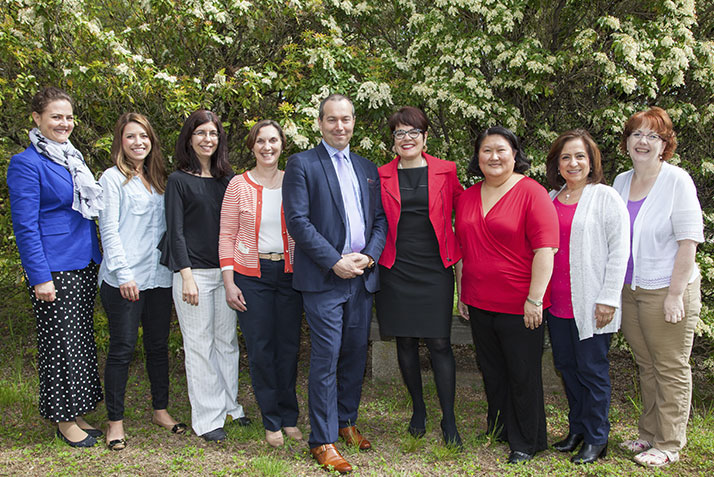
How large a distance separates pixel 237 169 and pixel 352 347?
272 centimetres

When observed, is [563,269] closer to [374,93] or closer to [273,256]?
[273,256]

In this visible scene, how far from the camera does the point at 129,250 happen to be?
3.57m

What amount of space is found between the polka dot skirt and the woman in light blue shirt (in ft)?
0.42

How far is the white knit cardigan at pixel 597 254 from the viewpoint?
3186mm

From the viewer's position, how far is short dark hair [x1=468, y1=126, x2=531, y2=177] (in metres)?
3.28

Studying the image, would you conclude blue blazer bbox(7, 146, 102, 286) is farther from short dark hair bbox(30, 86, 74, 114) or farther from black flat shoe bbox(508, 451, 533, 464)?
black flat shoe bbox(508, 451, 533, 464)

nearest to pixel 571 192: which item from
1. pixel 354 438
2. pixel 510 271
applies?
pixel 510 271

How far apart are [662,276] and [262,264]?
8.32 feet

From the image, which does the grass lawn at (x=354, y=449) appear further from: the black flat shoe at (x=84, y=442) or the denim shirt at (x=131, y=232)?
the denim shirt at (x=131, y=232)

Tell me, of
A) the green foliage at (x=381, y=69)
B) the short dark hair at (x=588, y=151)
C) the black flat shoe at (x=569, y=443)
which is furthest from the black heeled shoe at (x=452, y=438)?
the green foliage at (x=381, y=69)

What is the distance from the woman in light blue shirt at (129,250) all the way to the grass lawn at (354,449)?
332mm

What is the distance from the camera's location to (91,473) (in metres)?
3.30

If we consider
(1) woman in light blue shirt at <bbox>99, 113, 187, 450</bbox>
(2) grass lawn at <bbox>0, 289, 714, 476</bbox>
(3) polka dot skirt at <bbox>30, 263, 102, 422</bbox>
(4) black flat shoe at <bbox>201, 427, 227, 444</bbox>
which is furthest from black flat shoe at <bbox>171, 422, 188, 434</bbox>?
(3) polka dot skirt at <bbox>30, 263, 102, 422</bbox>

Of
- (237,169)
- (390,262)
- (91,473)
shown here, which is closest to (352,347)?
(390,262)
